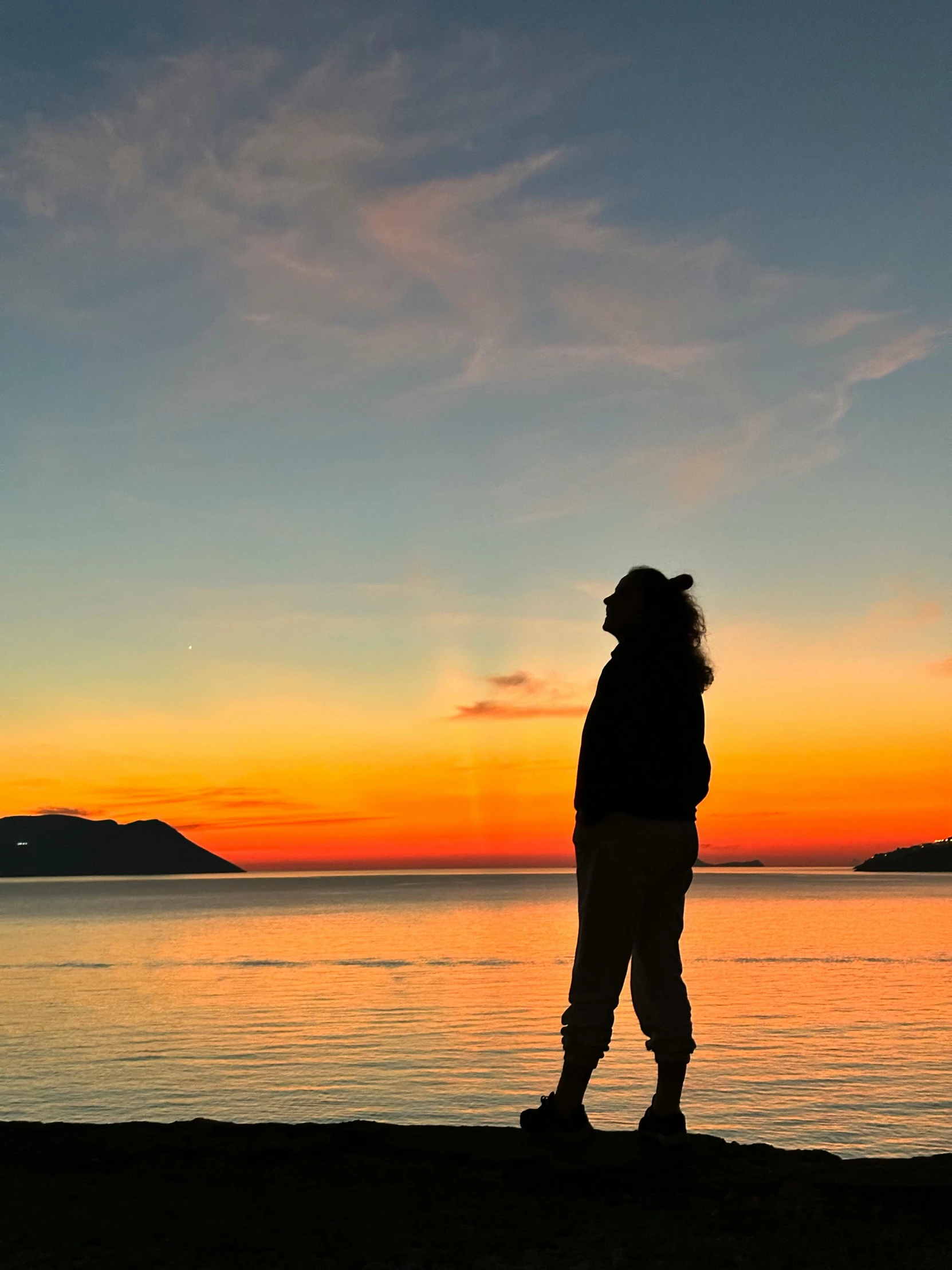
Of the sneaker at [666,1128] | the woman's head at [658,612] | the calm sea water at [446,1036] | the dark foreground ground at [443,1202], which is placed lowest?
the calm sea water at [446,1036]

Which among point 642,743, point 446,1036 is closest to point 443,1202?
point 642,743

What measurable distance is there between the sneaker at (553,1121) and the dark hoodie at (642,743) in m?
1.34

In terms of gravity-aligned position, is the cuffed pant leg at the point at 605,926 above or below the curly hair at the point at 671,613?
below

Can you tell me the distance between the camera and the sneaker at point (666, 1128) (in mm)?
4797

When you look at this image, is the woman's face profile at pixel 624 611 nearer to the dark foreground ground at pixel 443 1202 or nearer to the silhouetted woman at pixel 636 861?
the silhouetted woman at pixel 636 861

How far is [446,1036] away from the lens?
96.6ft

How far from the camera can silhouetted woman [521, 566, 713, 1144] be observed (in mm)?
5059

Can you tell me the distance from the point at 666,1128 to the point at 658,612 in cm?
243

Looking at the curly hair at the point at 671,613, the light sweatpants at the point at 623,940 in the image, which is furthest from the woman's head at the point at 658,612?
the light sweatpants at the point at 623,940

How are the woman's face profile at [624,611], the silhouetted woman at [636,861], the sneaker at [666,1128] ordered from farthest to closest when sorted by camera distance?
the woman's face profile at [624,611], the silhouetted woman at [636,861], the sneaker at [666,1128]

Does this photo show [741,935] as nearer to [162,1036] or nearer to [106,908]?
[162,1036]

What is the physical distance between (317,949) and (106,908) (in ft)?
293

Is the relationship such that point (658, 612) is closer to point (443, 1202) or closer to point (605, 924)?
point (605, 924)

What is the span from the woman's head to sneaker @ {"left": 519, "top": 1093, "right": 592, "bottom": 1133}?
2.14 m
